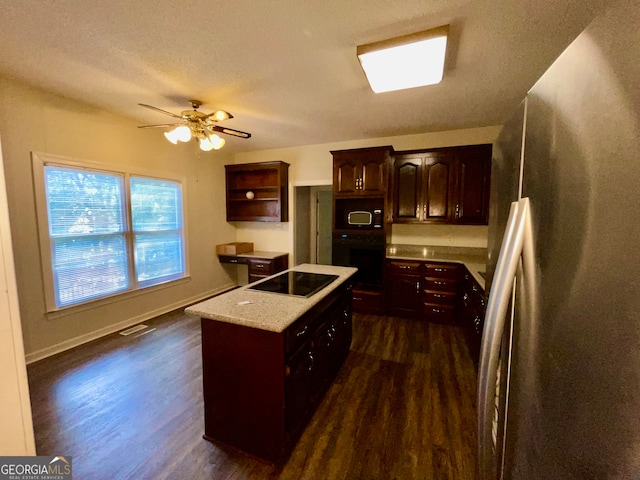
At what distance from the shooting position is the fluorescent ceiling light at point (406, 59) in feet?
5.76

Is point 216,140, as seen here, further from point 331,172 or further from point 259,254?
point 259,254

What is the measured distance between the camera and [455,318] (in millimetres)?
3535

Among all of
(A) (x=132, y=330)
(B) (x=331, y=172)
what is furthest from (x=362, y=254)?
(A) (x=132, y=330)

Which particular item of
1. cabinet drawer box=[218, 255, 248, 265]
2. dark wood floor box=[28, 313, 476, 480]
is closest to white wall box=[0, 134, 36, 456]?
dark wood floor box=[28, 313, 476, 480]

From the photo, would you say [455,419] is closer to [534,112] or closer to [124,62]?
[534,112]

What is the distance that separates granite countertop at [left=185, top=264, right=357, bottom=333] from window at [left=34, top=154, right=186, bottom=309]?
2267 mm

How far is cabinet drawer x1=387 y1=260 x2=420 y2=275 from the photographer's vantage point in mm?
3621

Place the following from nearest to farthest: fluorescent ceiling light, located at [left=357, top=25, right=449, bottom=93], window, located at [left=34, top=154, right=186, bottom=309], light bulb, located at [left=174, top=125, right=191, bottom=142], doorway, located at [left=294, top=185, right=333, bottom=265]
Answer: fluorescent ceiling light, located at [left=357, top=25, right=449, bottom=93], light bulb, located at [left=174, top=125, right=191, bottom=142], window, located at [left=34, top=154, right=186, bottom=309], doorway, located at [left=294, top=185, right=333, bottom=265]

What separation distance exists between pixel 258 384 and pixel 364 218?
2818 mm

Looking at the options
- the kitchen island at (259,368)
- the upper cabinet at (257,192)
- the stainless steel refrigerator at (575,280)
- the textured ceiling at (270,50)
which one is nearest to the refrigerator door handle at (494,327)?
the stainless steel refrigerator at (575,280)

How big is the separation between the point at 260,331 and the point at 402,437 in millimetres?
1245

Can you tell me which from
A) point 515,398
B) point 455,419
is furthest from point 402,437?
point 515,398

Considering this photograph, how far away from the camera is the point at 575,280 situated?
17.0 inches

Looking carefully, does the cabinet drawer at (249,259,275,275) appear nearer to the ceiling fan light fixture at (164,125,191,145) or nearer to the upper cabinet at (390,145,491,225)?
the upper cabinet at (390,145,491,225)
